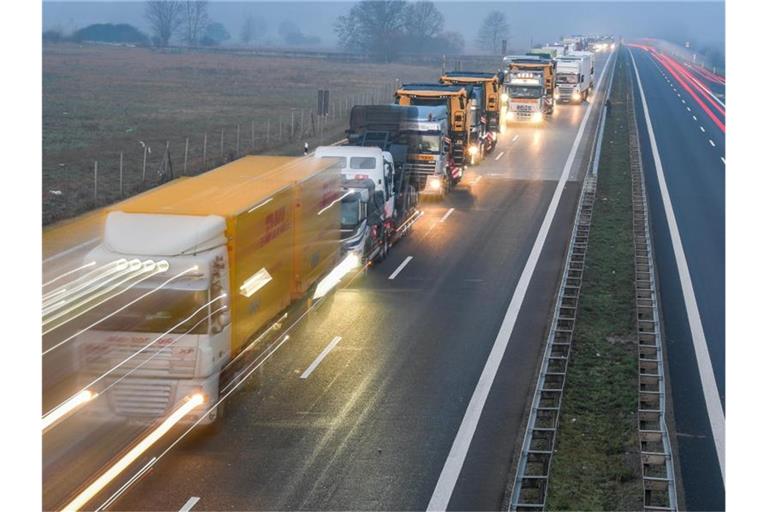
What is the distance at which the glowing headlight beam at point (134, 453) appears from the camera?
13.5 meters

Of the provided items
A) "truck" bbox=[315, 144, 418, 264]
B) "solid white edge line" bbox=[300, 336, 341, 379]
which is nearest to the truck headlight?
"truck" bbox=[315, 144, 418, 264]

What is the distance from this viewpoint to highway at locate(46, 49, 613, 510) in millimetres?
14812

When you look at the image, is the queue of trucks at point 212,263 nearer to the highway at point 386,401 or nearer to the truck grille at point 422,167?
the highway at point 386,401

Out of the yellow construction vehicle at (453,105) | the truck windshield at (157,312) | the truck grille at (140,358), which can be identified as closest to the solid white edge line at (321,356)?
the truck grille at (140,358)

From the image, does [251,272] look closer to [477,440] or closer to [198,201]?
[198,201]

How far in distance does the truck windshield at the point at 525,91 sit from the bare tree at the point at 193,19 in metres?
108

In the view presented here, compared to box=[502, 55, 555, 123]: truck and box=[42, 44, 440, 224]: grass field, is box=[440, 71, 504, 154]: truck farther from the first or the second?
box=[502, 55, 555, 123]: truck

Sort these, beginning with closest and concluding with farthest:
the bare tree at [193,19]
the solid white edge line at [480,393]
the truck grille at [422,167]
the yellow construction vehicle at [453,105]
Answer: the solid white edge line at [480,393]
the truck grille at [422,167]
the yellow construction vehicle at [453,105]
the bare tree at [193,19]

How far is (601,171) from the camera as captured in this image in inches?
1907

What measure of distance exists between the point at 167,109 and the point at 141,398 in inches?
2384

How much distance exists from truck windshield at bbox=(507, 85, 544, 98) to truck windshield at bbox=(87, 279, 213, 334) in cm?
5401

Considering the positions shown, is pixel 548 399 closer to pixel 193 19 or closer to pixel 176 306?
pixel 176 306

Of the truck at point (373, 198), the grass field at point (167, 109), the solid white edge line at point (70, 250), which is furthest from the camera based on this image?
the grass field at point (167, 109)

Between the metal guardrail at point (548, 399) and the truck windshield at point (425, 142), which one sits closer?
the metal guardrail at point (548, 399)
